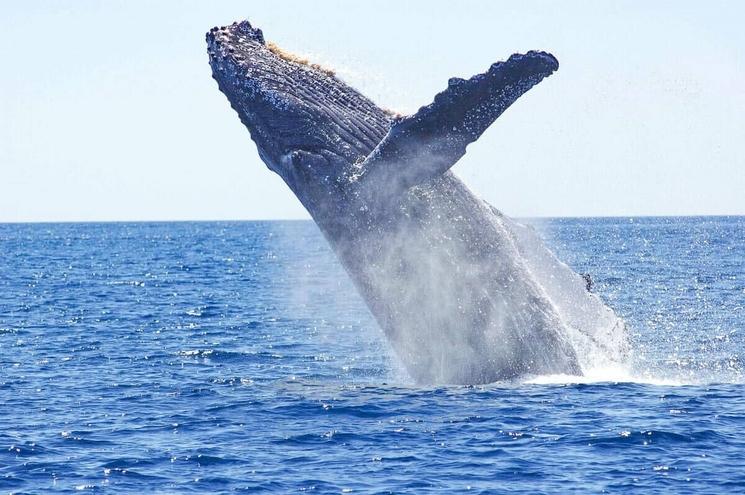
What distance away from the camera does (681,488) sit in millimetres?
10109

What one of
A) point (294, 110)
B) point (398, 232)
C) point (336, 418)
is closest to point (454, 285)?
point (398, 232)

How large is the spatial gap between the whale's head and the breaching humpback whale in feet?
0.05

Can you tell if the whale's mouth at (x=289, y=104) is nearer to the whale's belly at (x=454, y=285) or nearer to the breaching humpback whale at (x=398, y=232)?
the breaching humpback whale at (x=398, y=232)

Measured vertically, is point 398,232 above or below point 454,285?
above

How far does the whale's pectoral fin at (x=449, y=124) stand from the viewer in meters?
11.5

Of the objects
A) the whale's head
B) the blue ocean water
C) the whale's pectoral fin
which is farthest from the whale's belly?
the whale's head

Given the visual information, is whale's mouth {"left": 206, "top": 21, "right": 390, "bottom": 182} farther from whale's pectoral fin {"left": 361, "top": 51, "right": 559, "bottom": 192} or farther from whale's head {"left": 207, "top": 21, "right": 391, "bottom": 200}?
whale's pectoral fin {"left": 361, "top": 51, "right": 559, "bottom": 192}

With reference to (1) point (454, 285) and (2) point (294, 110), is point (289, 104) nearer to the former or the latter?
(2) point (294, 110)

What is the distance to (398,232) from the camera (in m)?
13.5

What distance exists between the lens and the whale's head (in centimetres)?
1340

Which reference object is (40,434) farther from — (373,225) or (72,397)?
(373,225)

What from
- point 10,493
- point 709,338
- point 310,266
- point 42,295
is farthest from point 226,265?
point 10,493

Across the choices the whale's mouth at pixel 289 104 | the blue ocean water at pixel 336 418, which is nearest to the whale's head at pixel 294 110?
the whale's mouth at pixel 289 104

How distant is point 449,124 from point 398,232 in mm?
1886
